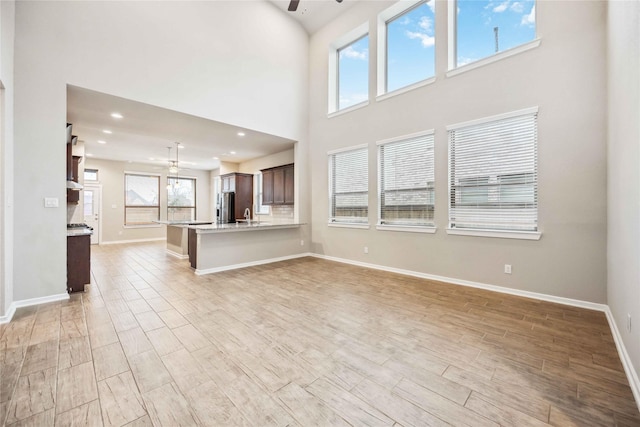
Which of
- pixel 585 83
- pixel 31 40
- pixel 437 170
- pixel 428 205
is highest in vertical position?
pixel 31 40

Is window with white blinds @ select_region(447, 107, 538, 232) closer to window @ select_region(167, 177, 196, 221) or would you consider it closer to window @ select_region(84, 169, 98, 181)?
window @ select_region(167, 177, 196, 221)

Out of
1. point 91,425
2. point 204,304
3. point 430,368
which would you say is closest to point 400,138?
point 430,368

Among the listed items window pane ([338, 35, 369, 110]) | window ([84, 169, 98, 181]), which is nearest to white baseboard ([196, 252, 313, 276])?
window pane ([338, 35, 369, 110])

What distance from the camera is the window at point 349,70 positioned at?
564cm

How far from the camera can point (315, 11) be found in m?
5.82

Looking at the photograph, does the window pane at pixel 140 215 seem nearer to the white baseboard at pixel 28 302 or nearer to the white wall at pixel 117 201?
the white wall at pixel 117 201

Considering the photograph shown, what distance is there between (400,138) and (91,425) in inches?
196

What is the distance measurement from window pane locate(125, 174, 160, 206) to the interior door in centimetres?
82

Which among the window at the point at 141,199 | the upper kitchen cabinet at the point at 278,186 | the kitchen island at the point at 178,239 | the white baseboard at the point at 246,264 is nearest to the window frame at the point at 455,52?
the upper kitchen cabinet at the point at 278,186

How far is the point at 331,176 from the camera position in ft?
19.6

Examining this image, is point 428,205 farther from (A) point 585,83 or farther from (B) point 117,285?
(B) point 117,285

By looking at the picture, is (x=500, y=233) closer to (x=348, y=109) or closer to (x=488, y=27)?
(x=488, y=27)

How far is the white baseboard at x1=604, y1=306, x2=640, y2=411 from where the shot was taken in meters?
1.59

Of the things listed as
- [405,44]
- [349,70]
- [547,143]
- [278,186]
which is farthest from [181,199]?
[547,143]
